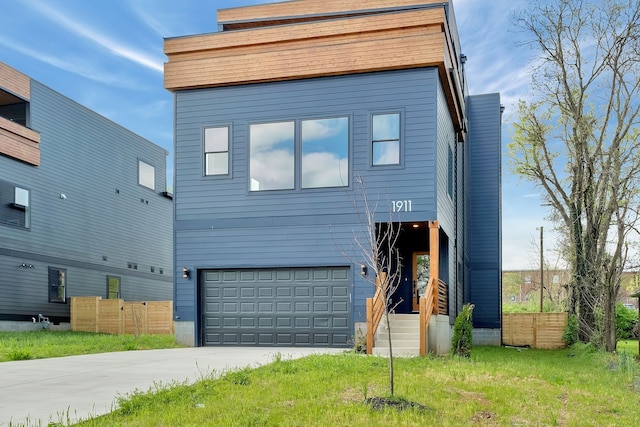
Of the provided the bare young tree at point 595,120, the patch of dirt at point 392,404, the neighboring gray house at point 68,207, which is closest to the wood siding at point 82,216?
the neighboring gray house at point 68,207

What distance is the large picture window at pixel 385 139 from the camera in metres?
14.8

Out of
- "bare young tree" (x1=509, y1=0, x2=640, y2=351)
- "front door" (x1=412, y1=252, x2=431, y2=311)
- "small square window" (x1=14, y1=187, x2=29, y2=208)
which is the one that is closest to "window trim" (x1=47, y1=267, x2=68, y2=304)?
"small square window" (x1=14, y1=187, x2=29, y2=208)

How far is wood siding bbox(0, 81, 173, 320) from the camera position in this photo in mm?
21672

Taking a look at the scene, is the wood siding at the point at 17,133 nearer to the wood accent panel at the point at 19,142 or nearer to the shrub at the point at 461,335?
the wood accent panel at the point at 19,142

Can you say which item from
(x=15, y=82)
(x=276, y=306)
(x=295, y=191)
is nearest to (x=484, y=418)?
(x=276, y=306)

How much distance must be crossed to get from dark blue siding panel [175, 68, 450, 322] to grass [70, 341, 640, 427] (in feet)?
16.3

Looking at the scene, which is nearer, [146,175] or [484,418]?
[484,418]

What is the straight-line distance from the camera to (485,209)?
78.9ft

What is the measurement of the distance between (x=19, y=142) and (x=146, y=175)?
8.58 meters

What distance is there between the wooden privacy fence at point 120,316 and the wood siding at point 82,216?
0.97m

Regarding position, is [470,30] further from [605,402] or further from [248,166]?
[605,402]

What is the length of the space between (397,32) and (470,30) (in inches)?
390

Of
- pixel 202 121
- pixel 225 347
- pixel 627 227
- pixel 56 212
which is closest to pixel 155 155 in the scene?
pixel 56 212

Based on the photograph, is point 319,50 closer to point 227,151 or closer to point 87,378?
point 227,151
